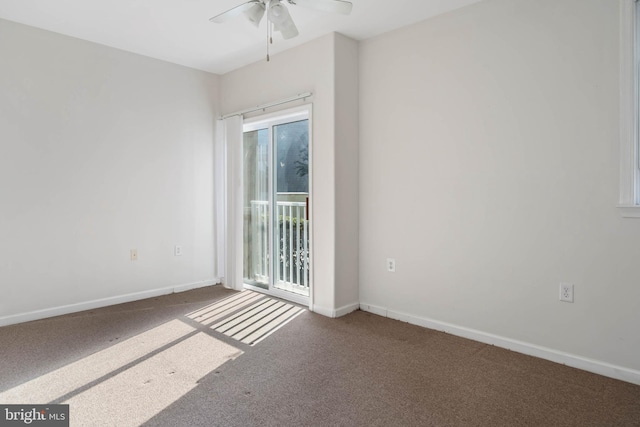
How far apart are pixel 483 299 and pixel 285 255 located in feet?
6.97

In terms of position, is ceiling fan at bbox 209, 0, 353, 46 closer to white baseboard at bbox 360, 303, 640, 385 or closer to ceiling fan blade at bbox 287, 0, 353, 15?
ceiling fan blade at bbox 287, 0, 353, 15

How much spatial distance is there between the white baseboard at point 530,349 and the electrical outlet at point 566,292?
354 mm

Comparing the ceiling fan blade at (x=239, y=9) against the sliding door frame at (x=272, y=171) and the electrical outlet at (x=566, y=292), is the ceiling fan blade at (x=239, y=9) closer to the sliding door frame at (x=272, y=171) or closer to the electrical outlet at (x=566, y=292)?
the sliding door frame at (x=272, y=171)

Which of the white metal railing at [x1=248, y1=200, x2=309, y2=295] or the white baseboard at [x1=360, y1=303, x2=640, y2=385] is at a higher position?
the white metal railing at [x1=248, y1=200, x2=309, y2=295]

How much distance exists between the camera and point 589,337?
2.34m

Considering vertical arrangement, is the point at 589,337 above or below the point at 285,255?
below

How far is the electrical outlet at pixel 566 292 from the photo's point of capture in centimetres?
240

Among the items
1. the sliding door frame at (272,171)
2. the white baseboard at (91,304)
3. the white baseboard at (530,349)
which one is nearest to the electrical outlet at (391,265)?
the white baseboard at (530,349)

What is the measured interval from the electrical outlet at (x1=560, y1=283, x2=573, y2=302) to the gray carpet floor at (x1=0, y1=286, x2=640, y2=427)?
0.43m

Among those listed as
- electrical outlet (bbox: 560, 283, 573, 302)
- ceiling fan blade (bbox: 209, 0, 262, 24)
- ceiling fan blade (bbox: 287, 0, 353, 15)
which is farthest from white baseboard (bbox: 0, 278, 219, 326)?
electrical outlet (bbox: 560, 283, 573, 302)

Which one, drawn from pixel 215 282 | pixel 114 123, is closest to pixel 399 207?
pixel 215 282

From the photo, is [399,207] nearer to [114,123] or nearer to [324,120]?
[324,120]

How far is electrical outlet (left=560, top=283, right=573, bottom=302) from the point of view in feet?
7.88

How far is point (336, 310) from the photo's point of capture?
3342mm
